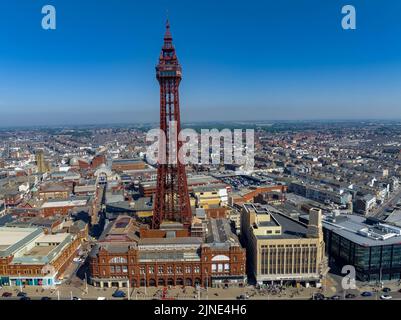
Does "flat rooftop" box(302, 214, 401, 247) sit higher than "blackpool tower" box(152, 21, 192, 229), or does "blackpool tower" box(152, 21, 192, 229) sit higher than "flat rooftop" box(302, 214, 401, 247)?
"blackpool tower" box(152, 21, 192, 229)

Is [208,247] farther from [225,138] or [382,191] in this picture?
[225,138]

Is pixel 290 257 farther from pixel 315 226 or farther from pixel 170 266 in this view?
pixel 170 266

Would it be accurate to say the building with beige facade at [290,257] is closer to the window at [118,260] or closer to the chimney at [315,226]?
the chimney at [315,226]

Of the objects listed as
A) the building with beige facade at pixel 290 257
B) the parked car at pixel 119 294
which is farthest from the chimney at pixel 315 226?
the parked car at pixel 119 294

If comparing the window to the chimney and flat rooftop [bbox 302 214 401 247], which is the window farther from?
flat rooftop [bbox 302 214 401 247]

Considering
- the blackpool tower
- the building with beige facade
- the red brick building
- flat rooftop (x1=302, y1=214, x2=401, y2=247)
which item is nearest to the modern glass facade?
flat rooftop (x1=302, y1=214, x2=401, y2=247)

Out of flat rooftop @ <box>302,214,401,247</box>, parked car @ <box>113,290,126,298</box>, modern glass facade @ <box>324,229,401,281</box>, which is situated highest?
flat rooftop @ <box>302,214,401,247</box>

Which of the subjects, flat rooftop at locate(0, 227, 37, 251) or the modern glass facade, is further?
flat rooftop at locate(0, 227, 37, 251)
